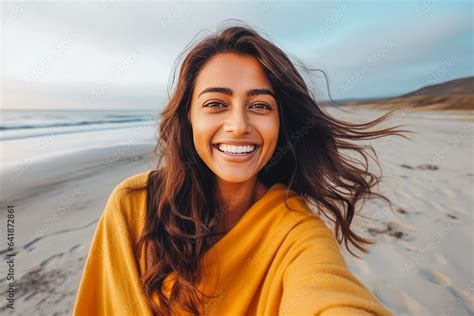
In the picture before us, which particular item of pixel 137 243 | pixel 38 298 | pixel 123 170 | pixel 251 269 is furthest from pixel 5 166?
pixel 251 269

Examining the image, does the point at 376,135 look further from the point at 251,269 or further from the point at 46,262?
the point at 46,262

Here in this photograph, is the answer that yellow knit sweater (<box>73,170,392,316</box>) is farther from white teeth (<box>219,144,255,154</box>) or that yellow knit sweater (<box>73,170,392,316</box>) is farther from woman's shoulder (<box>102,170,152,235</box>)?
white teeth (<box>219,144,255,154</box>)

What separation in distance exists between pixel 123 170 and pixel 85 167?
0.81m

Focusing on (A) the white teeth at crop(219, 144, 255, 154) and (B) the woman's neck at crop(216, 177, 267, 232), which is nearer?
(A) the white teeth at crop(219, 144, 255, 154)

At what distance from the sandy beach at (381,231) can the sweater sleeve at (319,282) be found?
4.77 feet

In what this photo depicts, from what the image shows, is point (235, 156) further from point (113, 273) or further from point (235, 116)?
point (113, 273)

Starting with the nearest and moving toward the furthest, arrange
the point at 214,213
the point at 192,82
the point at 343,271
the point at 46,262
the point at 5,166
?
1. the point at 343,271
2. the point at 192,82
3. the point at 214,213
4. the point at 46,262
5. the point at 5,166

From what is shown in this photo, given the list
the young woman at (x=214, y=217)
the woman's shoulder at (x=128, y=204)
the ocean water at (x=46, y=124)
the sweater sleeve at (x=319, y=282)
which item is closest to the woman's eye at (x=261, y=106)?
the young woman at (x=214, y=217)

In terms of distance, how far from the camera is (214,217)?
1.75 m

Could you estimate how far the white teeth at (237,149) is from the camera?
1.47 metres

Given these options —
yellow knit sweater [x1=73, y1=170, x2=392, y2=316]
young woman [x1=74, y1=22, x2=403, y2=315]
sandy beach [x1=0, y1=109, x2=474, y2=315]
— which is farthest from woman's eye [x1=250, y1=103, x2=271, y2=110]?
sandy beach [x1=0, y1=109, x2=474, y2=315]

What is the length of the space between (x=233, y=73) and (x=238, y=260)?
852 millimetres

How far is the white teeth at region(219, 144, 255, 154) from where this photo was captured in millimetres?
1474

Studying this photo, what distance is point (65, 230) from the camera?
12.8 ft
